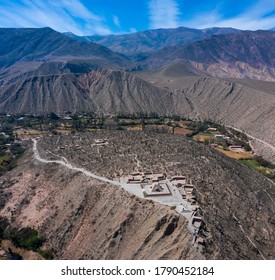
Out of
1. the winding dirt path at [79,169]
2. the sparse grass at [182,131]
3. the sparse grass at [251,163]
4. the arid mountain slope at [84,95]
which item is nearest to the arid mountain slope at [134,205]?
the winding dirt path at [79,169]

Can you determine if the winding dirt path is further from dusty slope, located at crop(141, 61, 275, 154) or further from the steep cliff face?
dusty slope, located at crop(141, 61, 275, 154)

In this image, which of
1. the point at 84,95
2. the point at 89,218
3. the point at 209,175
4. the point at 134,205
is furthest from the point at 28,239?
the point at 84,95

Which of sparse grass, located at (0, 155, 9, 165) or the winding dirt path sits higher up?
the winding dirt path

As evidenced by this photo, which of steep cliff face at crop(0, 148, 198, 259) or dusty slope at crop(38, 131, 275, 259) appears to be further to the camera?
dusty slope at crop(38, 131, 275, 259)

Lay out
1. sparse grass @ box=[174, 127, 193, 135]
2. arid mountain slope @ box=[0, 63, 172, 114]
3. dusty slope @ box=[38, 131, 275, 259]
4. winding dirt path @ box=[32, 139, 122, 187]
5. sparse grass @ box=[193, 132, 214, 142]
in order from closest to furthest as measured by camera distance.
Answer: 1. dusty slope @ box=[38, 131, 275, 259]
2. winding dirt path @ box=[32, 139, 122, 187]
3. sparse grass @ box=[193, 132, 214, 142]
4. sparse grass @ box=[174, 127, 193, 135]
5. arid mountain slope @ box=[0, 63, 172, 114]

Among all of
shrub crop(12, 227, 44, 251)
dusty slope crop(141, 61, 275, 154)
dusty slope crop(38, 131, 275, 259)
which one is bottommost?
shrub crop(12, 227, 44, 251)

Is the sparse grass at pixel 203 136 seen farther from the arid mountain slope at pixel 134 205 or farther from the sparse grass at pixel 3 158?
the sparse grass at pixel 3 158

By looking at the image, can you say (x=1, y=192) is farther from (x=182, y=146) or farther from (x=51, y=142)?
(x=182, y=146)

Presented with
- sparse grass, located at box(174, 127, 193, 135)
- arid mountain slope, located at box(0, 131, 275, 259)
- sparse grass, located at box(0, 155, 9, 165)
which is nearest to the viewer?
arid mountain slope, located at box(0, 131, 275, 259)

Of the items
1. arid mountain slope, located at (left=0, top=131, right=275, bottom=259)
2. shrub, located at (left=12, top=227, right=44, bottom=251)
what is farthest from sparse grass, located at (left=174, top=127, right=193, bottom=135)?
shrub, located at (left=12, top=227, right=44, bottom=251)

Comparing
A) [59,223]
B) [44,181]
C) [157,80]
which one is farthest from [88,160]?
[157,80]
